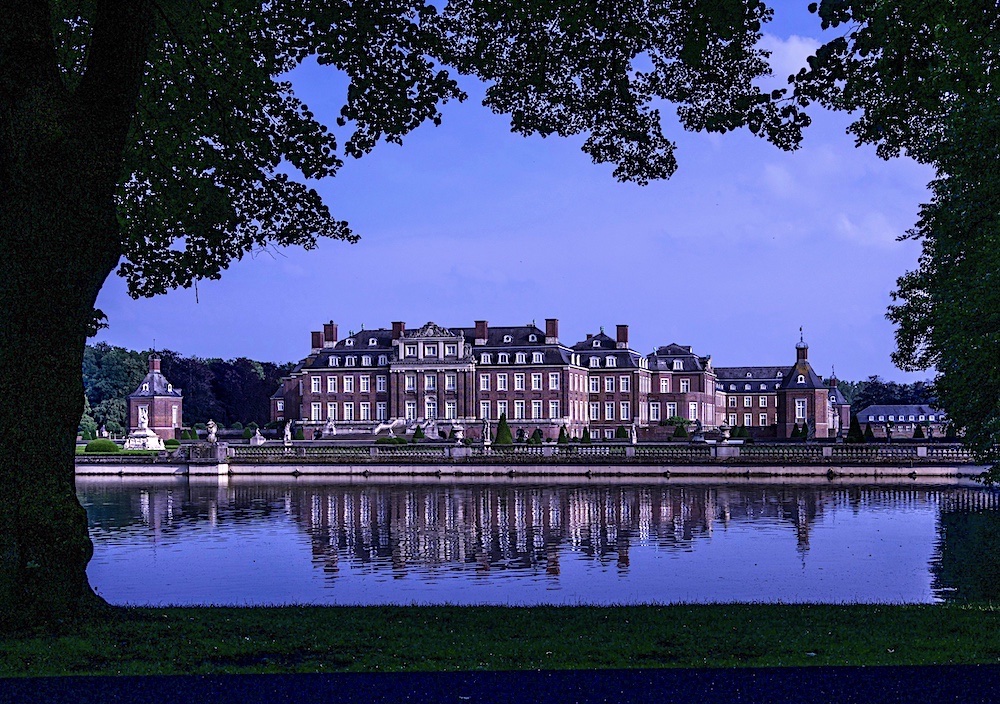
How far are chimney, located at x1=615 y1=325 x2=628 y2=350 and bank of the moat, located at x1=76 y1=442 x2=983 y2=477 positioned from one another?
141 ft

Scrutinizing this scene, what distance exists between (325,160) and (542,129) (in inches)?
120

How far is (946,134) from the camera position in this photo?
22.4 m

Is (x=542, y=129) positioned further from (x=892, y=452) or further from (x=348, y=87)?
(x=892, y=452)

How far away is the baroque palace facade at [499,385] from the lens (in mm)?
88188

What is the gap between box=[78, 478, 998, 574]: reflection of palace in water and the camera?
2231cm

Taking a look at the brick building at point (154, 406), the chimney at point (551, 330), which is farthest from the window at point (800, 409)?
the brick building at point (154, 406)

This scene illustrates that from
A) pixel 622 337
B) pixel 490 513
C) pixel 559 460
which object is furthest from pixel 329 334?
pixel 490 513

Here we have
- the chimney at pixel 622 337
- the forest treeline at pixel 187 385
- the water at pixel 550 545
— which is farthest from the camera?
the forest treeline at pixel 187 385

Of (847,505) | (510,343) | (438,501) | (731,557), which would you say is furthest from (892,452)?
(510,343)

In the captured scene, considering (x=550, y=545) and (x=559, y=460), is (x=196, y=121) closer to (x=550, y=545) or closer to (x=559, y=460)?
(x=550, y=545)

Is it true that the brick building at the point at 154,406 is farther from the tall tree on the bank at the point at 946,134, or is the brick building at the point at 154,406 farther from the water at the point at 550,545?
the tall tree on the bank at the point at 946,134

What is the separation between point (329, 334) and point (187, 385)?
64.8ft

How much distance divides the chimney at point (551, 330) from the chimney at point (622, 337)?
25.0ft

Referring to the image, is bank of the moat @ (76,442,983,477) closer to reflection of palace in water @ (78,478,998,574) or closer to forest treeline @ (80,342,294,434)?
reflection of palace in water @ (78,478,998,574)
